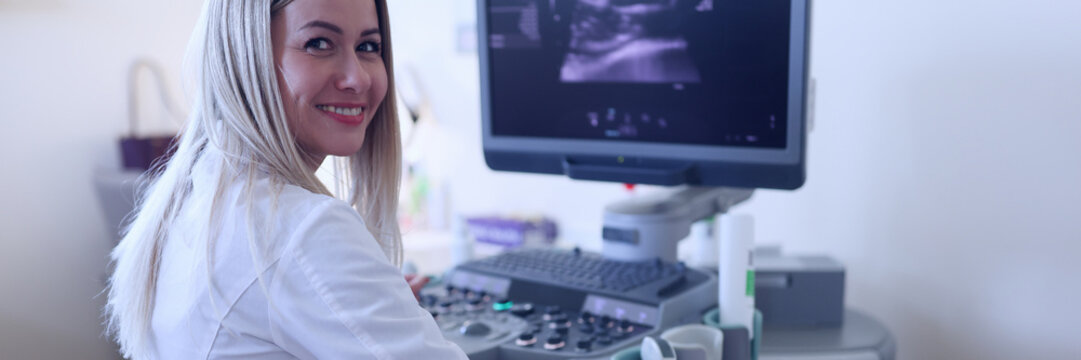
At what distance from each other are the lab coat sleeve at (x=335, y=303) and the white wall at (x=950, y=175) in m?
1.10

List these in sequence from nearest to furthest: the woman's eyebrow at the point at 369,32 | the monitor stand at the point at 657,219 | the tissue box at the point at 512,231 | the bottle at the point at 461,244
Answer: the woman's eyebrow at the point at 369,32 < the monitor stand at the point at 657,219 < the bottle at the point at 461,244 < the tissue box at the point at 512,231

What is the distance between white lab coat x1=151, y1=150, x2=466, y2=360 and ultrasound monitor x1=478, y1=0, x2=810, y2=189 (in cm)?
55

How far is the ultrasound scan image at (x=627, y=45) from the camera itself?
1.24 m

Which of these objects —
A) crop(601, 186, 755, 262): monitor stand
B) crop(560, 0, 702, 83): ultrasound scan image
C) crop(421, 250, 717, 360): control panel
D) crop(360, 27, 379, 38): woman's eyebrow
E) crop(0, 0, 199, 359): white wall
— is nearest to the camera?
crop(360, 27, 379, 38): woman's eyebrow

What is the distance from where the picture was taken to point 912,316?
5.24 ft

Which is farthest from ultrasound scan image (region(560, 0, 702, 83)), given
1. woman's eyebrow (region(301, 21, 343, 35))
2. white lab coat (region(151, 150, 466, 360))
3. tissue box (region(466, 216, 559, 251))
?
tissue box (region(466, 216, 559, 251))

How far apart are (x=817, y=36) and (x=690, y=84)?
1.82 ft

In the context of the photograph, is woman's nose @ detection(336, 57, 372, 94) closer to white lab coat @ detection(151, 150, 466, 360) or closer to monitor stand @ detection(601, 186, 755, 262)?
white lab coat @ detection(151, 150, 466, 360)

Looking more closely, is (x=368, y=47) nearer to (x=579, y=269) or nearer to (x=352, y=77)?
(x=352, y=77)

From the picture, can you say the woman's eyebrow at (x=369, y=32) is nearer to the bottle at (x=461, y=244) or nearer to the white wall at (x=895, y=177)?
the bottle at (x=461, y=244)

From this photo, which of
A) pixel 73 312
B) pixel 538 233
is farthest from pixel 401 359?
pixel 73 312

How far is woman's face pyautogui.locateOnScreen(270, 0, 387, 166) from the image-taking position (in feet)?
3.05

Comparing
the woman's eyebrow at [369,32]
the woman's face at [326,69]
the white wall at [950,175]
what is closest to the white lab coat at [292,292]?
the woman's face at [326,69]

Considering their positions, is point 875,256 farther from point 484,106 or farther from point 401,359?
point 401,359
